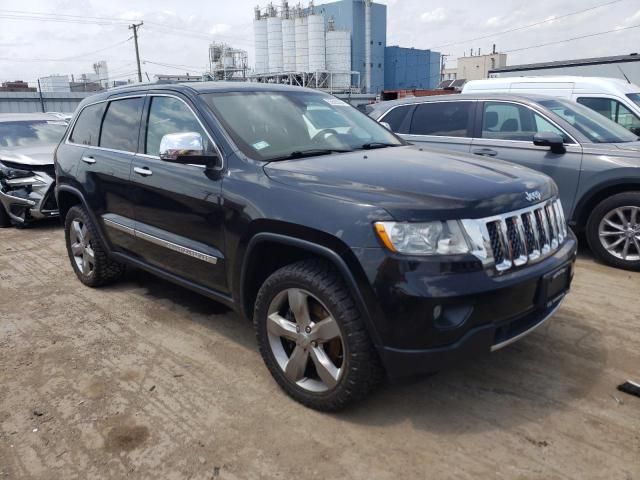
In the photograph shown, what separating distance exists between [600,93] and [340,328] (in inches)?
289

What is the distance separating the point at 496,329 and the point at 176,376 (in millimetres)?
1967

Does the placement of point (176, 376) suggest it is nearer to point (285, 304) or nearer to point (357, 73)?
point (285, 304)

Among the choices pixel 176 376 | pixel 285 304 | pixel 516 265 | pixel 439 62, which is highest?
pixel 439 62

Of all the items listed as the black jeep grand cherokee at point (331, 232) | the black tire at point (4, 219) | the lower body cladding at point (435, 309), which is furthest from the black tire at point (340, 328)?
the black tire at point (4, 219)

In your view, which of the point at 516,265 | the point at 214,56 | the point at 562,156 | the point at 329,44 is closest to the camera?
the point at 516,265

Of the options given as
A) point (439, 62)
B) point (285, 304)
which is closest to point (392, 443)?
point (285, 304)

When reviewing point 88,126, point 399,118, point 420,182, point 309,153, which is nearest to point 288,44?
point 399,118

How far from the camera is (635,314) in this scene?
4027mm

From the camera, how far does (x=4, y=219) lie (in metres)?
8.10

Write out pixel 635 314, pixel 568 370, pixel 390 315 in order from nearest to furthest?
pixel 390 315
pixel 568 370
pixel 635 314

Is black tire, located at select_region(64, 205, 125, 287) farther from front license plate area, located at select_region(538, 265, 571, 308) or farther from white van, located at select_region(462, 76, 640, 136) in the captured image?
white van, located at select_region(462, 76, 640, 136)

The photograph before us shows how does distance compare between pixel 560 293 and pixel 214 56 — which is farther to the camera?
pixel 214 56

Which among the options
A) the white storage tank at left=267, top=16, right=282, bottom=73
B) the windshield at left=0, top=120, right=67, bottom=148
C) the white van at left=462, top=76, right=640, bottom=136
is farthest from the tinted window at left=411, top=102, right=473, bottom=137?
the white storage tank at left=267, top=16, right=282, bottom=73

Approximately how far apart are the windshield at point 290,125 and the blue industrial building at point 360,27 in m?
56.0
